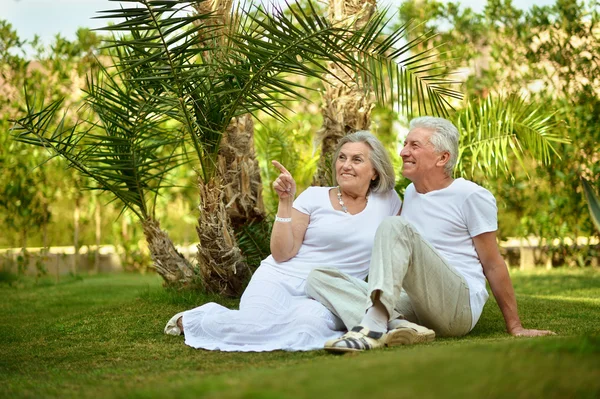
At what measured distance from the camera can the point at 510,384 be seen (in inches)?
93.2

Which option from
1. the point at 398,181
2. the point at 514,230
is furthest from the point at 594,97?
the point at 398,181

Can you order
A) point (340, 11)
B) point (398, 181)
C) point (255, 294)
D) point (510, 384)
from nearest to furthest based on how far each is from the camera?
point (510, 384) → point (255, 294) → point (340, 11) → point (398, 181)

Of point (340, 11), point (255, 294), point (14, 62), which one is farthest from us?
point (14, 62)

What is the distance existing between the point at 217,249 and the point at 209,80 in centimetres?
130

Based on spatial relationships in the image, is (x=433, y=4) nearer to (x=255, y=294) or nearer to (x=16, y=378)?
(x=255, y=294)

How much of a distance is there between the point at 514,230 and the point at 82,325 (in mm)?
6713

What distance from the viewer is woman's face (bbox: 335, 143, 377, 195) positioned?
4.55m

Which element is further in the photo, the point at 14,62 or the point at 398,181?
the point at 14,62

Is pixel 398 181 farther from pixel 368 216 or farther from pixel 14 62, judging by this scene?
pixel 14 62

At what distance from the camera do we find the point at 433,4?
10.2 m

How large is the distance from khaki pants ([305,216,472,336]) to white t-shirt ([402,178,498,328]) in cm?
13

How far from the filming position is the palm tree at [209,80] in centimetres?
462

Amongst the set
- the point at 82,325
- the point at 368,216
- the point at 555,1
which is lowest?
the point at 82,325

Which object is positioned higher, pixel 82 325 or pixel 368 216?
pixel 368 216
